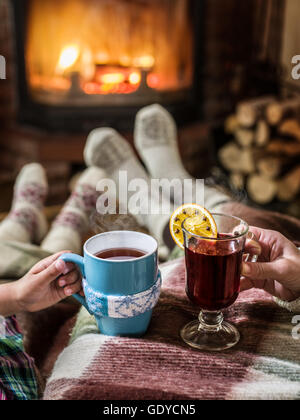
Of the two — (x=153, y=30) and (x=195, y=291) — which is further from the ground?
(x=153, y=30)

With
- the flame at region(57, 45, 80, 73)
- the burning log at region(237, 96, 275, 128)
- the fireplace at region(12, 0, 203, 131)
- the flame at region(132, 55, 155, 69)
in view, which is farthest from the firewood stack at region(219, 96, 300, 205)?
the flame at region(57, 45, 80, 73)

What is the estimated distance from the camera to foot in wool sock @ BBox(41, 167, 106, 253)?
0.89m

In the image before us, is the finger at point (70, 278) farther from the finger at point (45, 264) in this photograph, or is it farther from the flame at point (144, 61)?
the flame at point (144, 61)

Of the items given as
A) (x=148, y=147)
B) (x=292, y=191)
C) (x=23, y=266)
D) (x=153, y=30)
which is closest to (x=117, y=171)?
(x=148, y=147)

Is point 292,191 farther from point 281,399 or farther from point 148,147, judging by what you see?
point 281,399

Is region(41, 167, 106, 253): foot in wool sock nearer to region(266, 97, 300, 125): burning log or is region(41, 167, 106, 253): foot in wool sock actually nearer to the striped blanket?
the striped blanket

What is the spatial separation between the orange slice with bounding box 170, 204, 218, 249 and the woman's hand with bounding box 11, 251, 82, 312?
0.12 meters

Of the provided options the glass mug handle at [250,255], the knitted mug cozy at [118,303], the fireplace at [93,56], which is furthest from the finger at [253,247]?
the fireplace at [93,56]

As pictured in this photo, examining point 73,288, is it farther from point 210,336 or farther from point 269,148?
point 269,148

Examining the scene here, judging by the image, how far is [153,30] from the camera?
1.81 meters

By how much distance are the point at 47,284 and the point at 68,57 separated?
143 cm

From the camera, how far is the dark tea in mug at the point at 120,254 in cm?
46
